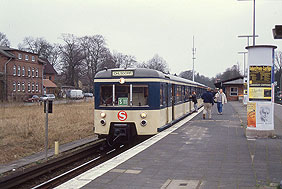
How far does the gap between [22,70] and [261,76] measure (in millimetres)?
51184

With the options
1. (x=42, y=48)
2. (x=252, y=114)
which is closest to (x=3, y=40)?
(x=42, y=48)

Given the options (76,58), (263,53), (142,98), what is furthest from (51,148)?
(76,58)

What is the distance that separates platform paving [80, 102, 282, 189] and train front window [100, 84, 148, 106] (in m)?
1.75

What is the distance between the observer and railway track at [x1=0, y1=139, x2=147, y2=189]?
8.32 m

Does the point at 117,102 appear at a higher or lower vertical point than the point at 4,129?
higher

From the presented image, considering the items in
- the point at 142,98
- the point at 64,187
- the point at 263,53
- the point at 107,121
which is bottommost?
the point at 64,187

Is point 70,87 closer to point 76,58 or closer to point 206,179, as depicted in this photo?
point 76,58

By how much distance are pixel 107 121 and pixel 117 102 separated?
2.45ft

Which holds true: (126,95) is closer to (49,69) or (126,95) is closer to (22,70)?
(22,70)

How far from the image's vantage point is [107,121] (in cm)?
1162

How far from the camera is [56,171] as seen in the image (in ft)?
32.6

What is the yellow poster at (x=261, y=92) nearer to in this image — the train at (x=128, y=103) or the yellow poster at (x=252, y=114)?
the yellow poster at (x=252, y=114)

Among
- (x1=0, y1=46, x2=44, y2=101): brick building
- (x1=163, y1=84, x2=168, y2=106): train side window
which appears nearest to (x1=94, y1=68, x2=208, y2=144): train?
(x1=163, y1=84, x2=168, y2=106): train side window

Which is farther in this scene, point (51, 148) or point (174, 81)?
point (174, 81)
